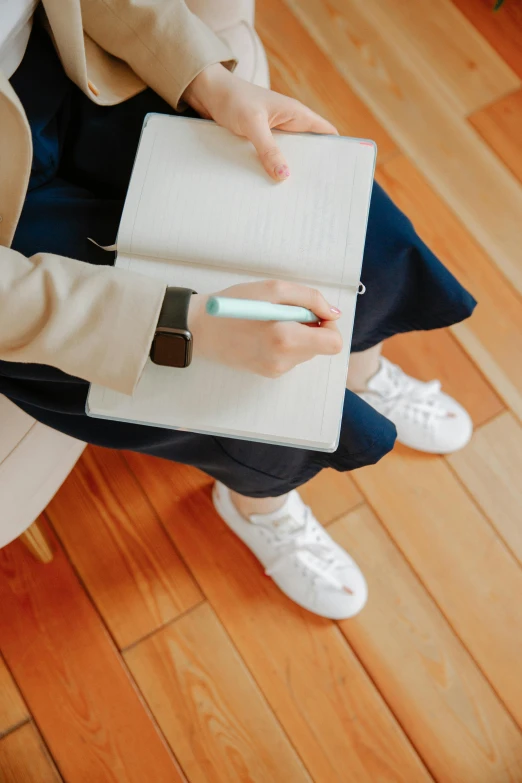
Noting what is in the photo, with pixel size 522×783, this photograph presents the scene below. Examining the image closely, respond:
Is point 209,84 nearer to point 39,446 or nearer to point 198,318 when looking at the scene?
point 198,318

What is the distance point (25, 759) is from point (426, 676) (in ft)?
1.99

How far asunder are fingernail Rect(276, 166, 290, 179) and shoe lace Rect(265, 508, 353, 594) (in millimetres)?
537

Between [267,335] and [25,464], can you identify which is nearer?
[267,335]

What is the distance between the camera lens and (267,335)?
0.58m

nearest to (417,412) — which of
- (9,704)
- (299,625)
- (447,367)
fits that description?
(447,367)

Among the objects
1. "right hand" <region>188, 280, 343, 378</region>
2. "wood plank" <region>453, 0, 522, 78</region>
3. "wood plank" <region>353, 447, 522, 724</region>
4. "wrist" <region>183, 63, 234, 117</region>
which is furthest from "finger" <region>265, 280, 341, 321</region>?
"wood plank" <region>453, 0, 522, 78</region>

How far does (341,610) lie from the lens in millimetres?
1026

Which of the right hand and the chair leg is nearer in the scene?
the right hand

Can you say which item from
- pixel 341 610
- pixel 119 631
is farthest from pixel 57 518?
pixel 341 610

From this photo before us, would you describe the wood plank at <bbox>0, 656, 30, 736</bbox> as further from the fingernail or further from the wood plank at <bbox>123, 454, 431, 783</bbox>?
the fingernail

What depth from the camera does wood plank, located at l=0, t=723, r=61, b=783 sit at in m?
0.97

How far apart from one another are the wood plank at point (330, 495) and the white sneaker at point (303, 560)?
54 mm

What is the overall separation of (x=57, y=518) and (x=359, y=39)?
1.13 m

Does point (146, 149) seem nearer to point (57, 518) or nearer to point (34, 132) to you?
point (34, 132)
